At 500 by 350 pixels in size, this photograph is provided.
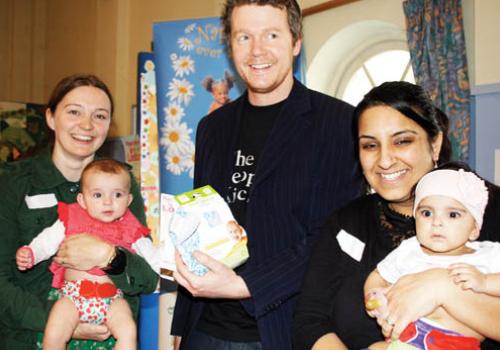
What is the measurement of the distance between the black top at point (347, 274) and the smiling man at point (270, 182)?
15cm

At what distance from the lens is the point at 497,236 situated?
161cm

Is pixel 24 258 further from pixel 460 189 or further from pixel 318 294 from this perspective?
pixel 460 189

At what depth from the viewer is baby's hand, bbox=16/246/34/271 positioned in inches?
81.9

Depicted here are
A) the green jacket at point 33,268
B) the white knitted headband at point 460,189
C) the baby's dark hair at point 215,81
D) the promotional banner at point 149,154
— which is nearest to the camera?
the white knitted headband at point 460,189

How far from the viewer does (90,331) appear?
7.13ft

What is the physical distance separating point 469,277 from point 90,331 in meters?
1.49

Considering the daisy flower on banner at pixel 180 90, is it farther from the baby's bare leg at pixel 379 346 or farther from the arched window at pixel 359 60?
the baby's bare leg at pixel 379 346

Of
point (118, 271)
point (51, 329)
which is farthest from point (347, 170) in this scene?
point (51, 329)

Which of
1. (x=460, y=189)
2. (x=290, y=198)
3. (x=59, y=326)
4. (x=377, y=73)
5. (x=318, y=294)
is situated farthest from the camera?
(x=377, y=73)

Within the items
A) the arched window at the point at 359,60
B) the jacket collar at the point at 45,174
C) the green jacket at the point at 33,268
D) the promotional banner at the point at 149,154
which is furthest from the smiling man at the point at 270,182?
the arched window at the point at 359,60

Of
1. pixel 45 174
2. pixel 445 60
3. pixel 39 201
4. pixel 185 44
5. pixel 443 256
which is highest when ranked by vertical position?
pixel 185 44

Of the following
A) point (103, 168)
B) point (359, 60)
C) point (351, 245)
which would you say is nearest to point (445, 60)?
point (359, 60)

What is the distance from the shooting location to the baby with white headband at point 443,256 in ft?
4.89

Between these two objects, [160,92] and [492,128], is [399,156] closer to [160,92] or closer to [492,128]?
[492,128]
